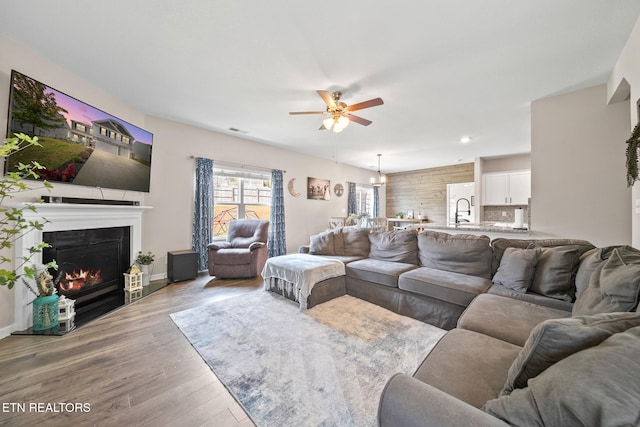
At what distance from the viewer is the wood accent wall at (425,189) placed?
7.30 meters

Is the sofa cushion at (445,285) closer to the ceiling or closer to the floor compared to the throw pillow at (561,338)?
closer to the floor

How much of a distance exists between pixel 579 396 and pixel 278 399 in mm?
1479

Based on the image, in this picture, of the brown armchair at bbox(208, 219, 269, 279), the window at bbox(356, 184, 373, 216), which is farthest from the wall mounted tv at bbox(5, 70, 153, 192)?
the window at bbox(356, 184, 373, 216)

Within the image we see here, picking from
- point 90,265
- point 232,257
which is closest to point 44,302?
point 90,265

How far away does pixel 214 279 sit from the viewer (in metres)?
4.03

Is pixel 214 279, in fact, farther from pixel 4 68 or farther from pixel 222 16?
pixel 222 16

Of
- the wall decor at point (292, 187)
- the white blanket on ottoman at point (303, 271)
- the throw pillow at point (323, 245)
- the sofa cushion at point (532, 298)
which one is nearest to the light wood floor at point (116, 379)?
the white blanket on ottoman at point (303, 271)

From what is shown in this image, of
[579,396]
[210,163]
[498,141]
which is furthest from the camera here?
[498,141]

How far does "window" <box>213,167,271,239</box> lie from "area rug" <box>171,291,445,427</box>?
2367mm

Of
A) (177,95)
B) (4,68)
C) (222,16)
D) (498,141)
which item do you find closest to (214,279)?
(177,95)

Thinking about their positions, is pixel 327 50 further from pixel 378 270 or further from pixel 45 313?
pixel 45 313

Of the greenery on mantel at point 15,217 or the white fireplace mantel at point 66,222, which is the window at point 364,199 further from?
the greenery on mantel at point 15,217

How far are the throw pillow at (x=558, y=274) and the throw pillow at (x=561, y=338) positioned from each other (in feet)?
5.24

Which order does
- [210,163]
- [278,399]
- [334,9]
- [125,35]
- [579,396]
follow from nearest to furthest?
[579,396] < [278,399] < [334,9] < [125,35] < [210,163]
